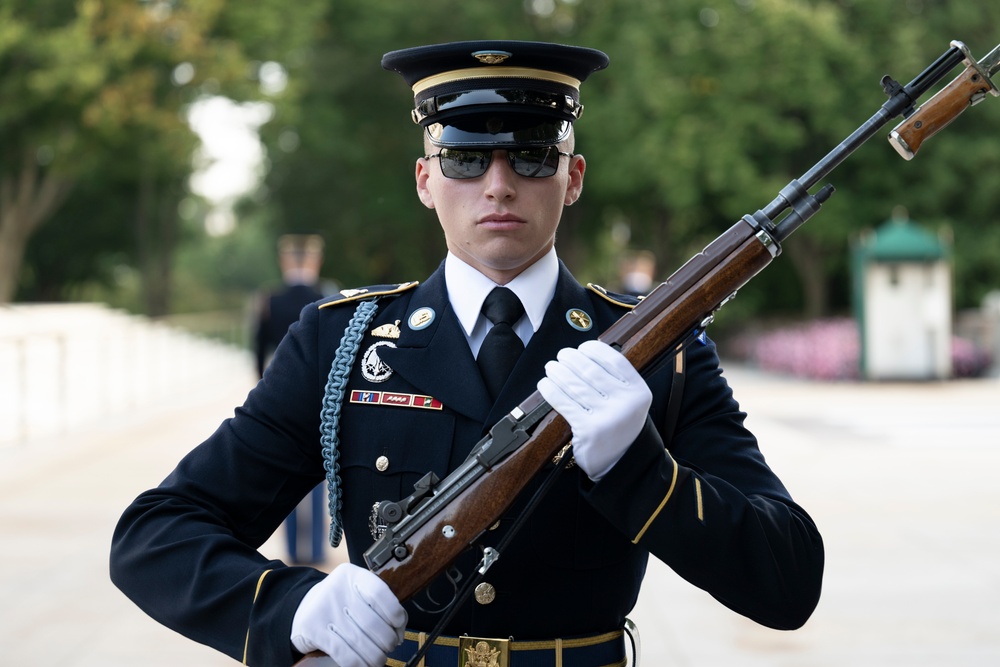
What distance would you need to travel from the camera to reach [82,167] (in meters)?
20.0

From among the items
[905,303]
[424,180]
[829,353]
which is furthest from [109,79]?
[424,180]

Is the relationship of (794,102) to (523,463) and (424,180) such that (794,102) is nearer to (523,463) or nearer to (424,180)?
(424,180)

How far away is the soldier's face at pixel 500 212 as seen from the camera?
7.48 feet

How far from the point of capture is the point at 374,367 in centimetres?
242

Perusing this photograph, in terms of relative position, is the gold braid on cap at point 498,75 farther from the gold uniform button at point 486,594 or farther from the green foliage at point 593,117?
the green foliage at point 593,117

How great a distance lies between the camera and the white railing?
11977 mm

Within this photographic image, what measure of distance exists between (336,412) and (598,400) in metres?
0.54

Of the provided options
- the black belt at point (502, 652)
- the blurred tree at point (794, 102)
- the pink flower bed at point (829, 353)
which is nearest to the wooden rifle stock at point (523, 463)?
the black belt at point (502, 652)

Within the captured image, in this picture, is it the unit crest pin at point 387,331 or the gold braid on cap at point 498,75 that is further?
the unit crest pin at point 387,331

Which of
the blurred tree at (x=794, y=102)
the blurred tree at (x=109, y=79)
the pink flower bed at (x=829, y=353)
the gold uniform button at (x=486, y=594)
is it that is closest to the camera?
the gold uniform button at (x=486, y=594)

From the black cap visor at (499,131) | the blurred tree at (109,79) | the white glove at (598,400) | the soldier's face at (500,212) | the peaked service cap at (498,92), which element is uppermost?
the blurred tree at (109,79)

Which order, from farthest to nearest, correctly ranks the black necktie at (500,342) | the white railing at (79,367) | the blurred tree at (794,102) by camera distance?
the blurred tree at (794,102), the white railing at (79,367), the black necktie at (500,342)

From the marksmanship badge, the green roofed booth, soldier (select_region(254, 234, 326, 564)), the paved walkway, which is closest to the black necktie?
the marksmanship badge

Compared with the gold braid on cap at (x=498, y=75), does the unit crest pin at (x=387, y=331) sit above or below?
below
